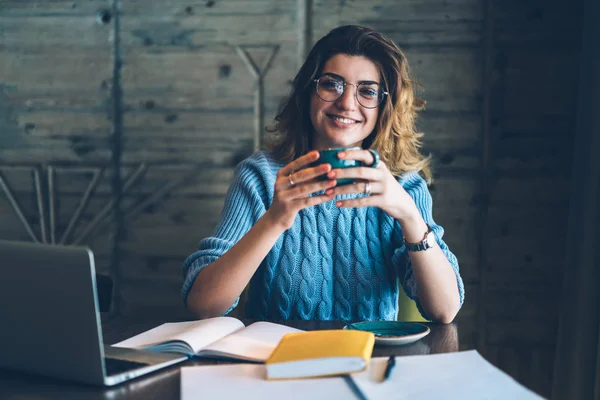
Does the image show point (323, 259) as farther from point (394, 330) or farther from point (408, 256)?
point (394, 330)

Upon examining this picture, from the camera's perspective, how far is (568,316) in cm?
231

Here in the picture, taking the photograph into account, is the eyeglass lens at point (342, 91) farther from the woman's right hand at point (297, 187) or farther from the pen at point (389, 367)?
the pen at point (389, 367)

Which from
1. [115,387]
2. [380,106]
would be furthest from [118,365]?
[380,106]

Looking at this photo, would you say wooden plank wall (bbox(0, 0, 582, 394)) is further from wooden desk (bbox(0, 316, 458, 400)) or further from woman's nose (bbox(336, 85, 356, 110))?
wooden desk (bbox(0, 316, 458, 400))

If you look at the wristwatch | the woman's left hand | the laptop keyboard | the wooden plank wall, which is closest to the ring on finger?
the woman's left hand

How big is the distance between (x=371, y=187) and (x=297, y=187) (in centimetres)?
16

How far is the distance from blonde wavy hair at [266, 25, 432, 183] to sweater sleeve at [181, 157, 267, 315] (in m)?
0.14

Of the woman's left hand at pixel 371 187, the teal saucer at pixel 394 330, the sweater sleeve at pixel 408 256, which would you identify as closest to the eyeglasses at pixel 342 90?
the sweater sleeve at pixel 408 256

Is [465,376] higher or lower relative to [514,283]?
higher

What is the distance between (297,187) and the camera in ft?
3.97

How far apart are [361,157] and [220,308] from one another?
53cm

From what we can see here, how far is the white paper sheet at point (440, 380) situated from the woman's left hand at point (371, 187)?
368 millimetres

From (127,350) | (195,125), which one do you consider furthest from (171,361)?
(195,125)

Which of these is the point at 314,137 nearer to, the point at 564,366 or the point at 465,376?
the point at 465,376
